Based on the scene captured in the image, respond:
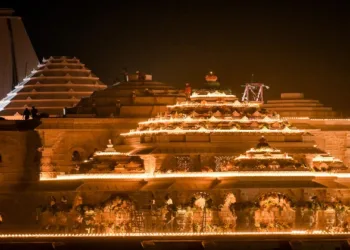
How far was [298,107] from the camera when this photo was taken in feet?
312

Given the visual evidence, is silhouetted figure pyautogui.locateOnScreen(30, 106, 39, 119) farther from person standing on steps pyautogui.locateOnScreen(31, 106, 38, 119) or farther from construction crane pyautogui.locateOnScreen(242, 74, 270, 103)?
construction crane pyautogui.locateOnScreen(242, 74, 270, 103)

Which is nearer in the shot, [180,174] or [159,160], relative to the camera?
[180,174]

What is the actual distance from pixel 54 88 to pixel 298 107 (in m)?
14.0

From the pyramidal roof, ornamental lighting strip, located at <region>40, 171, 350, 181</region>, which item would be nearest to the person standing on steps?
the pyramidal roof

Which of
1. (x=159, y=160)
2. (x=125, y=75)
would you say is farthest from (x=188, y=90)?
(x=159, y=160)

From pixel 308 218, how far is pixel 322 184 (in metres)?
3.62

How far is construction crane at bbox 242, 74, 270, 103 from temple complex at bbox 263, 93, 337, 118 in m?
1.79

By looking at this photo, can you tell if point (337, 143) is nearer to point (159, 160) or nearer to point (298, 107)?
point (298, 107)

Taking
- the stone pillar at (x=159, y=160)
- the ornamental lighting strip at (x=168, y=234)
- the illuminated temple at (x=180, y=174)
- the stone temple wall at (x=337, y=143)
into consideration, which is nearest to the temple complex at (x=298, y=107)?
the illuminated temple at (x=180, y=174)

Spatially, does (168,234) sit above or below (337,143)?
below

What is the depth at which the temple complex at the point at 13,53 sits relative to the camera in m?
111

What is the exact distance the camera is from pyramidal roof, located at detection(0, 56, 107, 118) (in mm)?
101875

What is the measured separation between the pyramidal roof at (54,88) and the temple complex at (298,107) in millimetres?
10754

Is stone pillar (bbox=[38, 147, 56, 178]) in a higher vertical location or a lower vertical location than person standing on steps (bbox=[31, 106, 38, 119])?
lower
